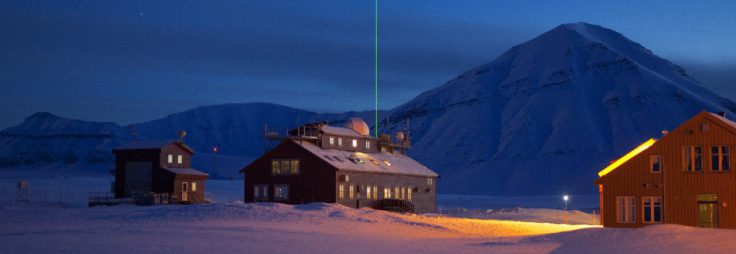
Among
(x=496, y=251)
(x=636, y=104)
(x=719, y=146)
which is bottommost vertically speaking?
(x=496, y=251)

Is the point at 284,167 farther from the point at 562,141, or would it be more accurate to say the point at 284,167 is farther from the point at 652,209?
the point at 562,141

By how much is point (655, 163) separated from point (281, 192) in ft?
117

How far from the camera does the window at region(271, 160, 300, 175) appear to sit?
75.6 m

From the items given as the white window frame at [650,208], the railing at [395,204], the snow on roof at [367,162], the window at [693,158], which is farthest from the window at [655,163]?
the railing at [395,204]

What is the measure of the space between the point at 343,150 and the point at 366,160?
2.56m

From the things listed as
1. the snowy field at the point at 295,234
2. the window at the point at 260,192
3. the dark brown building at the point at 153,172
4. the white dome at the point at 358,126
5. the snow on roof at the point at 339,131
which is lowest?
the snowy field at the point at 295,234

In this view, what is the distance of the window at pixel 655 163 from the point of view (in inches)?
1927

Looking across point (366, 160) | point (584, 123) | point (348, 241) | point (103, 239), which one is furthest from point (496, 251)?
point (584, 123)

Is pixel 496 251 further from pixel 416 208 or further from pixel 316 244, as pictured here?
pixel 416 208

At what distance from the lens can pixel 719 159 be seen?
154 feet

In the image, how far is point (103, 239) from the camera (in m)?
32.4

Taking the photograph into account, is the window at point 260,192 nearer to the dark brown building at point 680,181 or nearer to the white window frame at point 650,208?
the dark brown building at point 680,181

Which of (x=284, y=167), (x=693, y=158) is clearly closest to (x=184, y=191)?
(x=284, y=167)

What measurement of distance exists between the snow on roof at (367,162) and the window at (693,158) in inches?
1248
